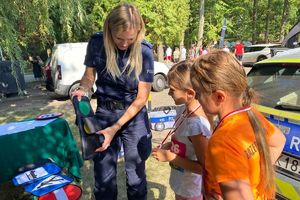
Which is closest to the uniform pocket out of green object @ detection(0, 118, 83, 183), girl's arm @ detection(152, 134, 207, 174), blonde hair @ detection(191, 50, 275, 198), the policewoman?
the policewoman

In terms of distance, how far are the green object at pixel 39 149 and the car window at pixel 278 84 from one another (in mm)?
2319

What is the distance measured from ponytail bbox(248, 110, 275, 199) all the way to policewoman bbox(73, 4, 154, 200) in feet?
3.79

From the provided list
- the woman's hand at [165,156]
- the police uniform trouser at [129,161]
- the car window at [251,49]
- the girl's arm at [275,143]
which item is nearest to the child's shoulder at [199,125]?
the woman's hand at [165,156]

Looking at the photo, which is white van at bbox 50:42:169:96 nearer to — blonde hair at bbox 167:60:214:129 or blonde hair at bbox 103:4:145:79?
blonde hair at bbox 103:4:145:79

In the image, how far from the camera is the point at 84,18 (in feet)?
13.8

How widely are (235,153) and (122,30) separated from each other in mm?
1321

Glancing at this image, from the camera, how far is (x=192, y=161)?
1.95 m

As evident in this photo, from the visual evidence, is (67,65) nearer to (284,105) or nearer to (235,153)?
(284,105)

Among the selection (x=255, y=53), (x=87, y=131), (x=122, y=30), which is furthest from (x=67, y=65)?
A: (x=255, y=53)

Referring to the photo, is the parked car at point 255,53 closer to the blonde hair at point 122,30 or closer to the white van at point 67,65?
the white van at point 67,65

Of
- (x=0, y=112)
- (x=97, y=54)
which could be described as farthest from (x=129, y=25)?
(x=0, y=112)

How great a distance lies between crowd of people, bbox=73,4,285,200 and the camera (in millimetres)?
1285

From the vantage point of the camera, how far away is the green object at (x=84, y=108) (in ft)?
7.21

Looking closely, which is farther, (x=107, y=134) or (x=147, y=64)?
(x=147, y=64)
